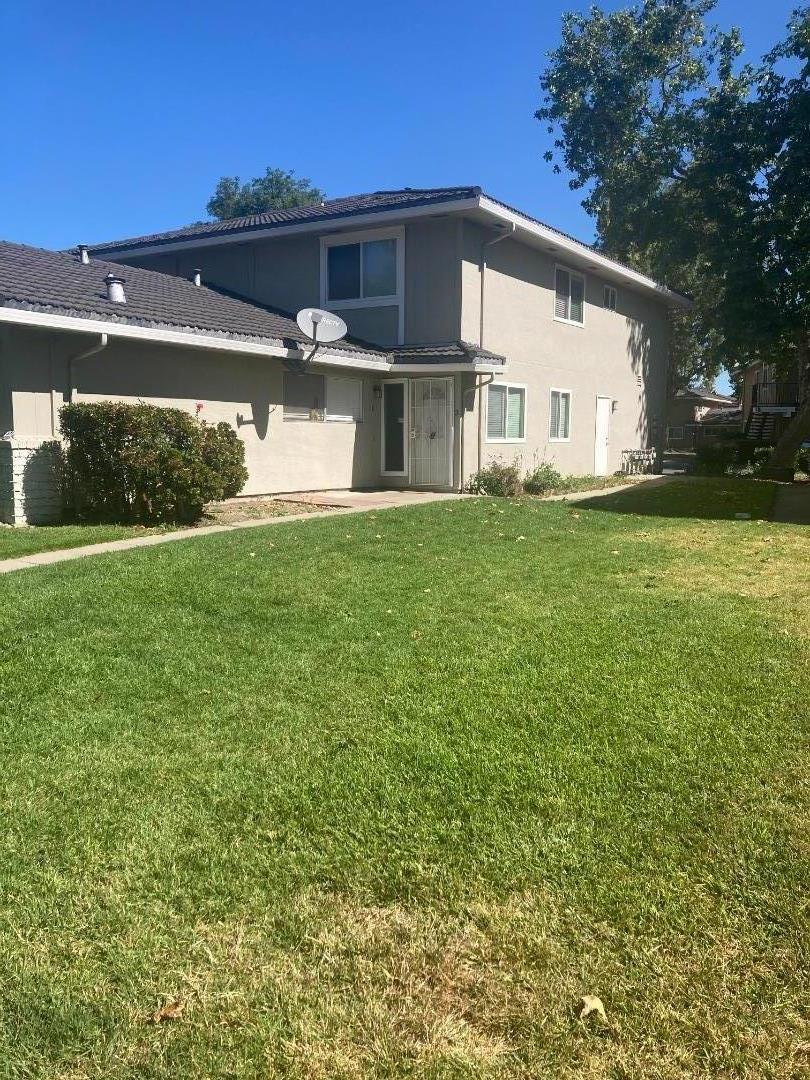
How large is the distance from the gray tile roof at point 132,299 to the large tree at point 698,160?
43.8 ft

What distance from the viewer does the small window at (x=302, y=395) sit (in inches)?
613

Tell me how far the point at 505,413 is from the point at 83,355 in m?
9.19

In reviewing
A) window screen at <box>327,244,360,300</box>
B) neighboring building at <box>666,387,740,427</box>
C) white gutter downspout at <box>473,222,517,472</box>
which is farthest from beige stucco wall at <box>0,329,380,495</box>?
neighboring building at <box>666,387,740,427</box>

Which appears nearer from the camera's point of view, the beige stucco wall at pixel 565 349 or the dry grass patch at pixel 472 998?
the dry grass patch at pixel 472 998

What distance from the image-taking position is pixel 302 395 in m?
15.9

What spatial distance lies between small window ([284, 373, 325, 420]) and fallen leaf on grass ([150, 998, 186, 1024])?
13.7 m

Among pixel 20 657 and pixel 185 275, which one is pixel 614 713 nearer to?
pixel 20 657

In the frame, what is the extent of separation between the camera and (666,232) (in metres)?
27.0

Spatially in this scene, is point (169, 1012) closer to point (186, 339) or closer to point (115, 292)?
point (186, 339)

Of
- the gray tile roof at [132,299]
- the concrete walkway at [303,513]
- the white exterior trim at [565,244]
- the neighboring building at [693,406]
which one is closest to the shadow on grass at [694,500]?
the concrete walkway at [303,513]

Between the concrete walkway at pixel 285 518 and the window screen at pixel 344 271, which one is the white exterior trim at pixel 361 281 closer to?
the window screen at pixel 344 271

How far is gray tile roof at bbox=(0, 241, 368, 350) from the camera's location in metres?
11.4

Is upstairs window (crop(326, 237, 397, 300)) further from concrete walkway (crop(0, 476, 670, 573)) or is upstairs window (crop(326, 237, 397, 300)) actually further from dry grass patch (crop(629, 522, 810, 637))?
dry grass patch (crop(629, 522, 810, 637))

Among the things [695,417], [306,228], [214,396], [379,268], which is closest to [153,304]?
[214,396]
